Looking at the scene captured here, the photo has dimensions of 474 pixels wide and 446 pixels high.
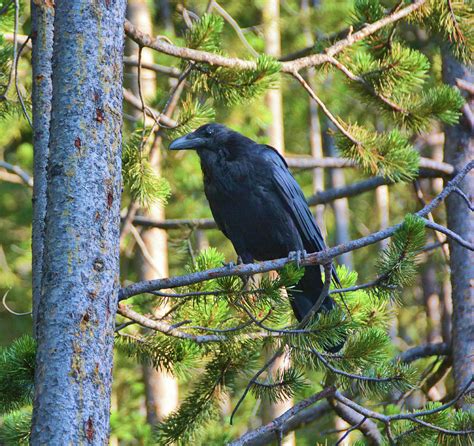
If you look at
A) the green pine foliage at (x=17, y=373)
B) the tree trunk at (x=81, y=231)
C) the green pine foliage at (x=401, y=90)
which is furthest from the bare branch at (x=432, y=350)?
the tree trunk at (x=81, y=231)

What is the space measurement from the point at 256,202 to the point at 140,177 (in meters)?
0.97

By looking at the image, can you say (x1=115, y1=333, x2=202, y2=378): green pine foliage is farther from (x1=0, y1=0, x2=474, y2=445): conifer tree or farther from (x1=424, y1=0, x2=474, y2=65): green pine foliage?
(x1=424, y1=0, x2=474, y2=65): green pine foliage

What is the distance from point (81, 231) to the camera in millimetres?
3682

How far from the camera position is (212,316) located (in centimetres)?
504

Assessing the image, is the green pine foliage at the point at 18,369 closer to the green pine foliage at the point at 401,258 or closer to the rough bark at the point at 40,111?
the rough bark at the point at 40,111

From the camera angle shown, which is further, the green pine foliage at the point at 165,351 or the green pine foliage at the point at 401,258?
the green pine foliage at the point at 165,351

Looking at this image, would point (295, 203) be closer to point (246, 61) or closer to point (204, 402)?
point (246, 61)

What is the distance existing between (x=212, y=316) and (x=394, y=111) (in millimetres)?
1969

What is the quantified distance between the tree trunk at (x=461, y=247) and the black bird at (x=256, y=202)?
130 cm

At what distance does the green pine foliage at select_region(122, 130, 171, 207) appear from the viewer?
5242 millimetres

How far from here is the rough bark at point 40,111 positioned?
470 cm

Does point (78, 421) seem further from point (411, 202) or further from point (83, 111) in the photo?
point (411, 202)

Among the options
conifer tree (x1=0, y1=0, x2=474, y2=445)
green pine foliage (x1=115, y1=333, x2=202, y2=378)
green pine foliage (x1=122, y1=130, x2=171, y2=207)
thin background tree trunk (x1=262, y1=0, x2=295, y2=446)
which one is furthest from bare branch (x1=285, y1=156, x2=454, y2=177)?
green pine foliage (x1=115, y1=333, x2=202, y2=378)

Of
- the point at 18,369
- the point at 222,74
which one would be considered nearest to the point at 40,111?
the point at 222,74
